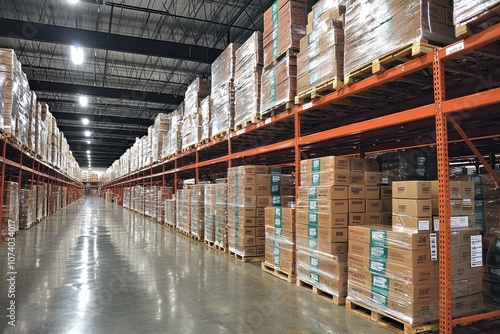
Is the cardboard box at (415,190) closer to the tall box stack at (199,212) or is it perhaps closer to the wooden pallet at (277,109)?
the wooden pallet at (277,109)

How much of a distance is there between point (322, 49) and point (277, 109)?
1.48 metres

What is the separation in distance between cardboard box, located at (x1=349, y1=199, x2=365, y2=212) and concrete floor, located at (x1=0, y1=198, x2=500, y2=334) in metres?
1.17

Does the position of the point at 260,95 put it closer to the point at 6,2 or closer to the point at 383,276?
the point at 383,276

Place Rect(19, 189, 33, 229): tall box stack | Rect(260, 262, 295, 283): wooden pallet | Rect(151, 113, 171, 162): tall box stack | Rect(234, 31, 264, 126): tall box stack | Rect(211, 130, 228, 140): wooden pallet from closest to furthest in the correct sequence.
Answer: Rect(260, 262, 295, 283): wooden pallet, Rect(234, 31, 264, 126): tall box stack, Rect(211, 130, 228, 140): wooden pallet, Rect(19, 189, 33, 229): tall box stack, Rect(151, 113, 171, 162): tall box stack

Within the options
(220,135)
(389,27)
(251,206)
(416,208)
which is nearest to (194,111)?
(220,135)

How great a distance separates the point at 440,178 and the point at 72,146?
45.0 m

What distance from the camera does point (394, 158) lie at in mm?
5293

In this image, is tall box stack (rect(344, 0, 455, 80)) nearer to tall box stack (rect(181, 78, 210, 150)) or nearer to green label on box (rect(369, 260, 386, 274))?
green label on box (rect(369, 260, 386, 274))

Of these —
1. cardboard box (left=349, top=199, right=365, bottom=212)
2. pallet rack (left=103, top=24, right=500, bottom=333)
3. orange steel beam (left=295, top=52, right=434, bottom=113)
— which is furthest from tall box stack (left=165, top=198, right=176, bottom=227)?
cardboard box (left=349, top=199, right=365, bottom=212)

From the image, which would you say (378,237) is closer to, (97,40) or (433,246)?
(433,246)

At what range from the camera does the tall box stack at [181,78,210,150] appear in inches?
380

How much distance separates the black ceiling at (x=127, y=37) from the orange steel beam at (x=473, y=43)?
817 cm

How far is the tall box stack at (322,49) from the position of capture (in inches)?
171

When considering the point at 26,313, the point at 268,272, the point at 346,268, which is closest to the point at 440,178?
the point at 346,268
